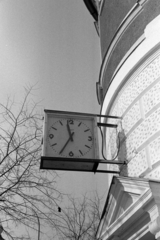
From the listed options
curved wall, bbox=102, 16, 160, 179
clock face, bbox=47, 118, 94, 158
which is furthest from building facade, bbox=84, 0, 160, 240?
clock face, bbox=47, 118, 94, 158

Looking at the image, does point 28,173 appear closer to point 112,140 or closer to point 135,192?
point 112,140

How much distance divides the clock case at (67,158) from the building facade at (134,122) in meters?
0.53

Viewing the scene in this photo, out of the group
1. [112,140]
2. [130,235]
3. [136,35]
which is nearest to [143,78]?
[136,35]

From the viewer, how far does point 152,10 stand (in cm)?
619

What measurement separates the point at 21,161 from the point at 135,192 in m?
3.27

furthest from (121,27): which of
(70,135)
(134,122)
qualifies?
(70,135)

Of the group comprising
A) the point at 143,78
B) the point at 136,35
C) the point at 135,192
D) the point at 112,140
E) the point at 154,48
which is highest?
the point at 136,35

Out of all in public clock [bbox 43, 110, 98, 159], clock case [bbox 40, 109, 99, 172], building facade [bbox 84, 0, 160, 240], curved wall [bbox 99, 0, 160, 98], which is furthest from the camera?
curved wall [bbox 99, 0, 160, 98]

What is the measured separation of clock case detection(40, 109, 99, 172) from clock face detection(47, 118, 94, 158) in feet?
0.20

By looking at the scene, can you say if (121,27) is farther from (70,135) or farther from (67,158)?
(67,158)

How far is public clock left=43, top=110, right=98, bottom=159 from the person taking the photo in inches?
234

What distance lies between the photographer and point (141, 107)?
587 cm

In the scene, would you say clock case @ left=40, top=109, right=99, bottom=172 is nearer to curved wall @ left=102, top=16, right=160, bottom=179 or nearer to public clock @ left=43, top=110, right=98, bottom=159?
public clock @ left=43, top=110, right=98, bottom=159

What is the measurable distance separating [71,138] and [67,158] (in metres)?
0.47
